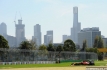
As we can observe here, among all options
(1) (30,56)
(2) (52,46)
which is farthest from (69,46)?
(1) (30,56)

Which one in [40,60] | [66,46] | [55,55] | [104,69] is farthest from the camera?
[66,46]

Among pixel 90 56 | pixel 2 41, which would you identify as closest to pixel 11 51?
pixel 2 41

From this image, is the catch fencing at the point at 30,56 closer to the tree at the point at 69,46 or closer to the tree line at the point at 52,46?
the tree line at the point at 52,46

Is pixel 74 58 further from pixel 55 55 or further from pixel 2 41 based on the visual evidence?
pixel 2 41

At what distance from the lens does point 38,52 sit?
8262 cm

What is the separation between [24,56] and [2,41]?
8579 millimetres

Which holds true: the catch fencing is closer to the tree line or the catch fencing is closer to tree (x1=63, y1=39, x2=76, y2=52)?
the tree line

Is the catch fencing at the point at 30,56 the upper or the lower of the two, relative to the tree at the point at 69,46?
lower

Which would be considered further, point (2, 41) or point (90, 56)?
point (90, 56)

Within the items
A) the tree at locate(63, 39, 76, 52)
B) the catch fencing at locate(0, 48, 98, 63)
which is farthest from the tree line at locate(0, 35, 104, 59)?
the catch fencing at locate(0, 48, 98, 63)

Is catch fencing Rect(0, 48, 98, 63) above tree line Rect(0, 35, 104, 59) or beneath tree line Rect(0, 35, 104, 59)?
beneath

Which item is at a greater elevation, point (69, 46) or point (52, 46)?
point (69, 46)

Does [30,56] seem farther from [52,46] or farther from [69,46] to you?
[69,46]

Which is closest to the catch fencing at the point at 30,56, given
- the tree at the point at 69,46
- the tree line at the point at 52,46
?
the tree line at the point at 52,46
